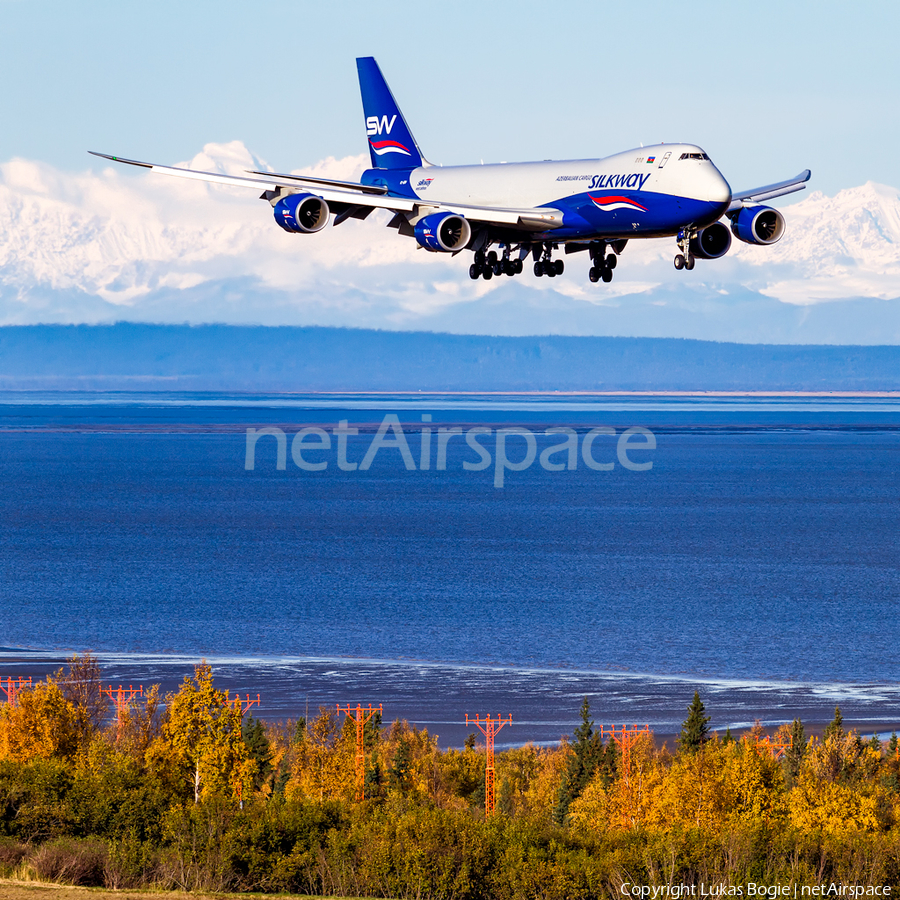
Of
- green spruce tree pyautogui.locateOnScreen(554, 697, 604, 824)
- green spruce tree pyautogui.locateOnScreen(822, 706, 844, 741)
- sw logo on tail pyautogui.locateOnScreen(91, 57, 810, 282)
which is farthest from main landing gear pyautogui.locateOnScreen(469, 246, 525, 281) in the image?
green spruce tree pyautogui.locateOnScreen(822, 706, 844, 741)

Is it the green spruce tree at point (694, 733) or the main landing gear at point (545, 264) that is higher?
the main landing gear at point (545, 264)

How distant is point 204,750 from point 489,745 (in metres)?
34.1

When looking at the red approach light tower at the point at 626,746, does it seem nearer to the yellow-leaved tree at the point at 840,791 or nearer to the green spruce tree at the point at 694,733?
the green spruce tree at the point at 694,733

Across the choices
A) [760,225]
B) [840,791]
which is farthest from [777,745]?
[760,225]

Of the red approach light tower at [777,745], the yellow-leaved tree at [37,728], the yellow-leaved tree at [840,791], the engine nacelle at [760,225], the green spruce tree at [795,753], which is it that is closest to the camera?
the engine nacelle at [760,225]

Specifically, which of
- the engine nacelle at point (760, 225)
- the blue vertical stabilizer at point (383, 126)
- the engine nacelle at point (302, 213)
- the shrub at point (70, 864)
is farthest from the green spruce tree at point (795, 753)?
the engine nacelle at point (302, 213)

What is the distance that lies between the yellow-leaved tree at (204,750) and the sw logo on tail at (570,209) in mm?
35261

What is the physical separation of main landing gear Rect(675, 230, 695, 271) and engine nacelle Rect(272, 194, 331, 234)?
16.7m

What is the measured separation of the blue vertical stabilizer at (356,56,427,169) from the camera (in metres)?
83.8

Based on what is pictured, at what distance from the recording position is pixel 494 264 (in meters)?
66.2

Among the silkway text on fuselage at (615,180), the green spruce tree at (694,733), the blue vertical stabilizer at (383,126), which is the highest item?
the blue vertical stabilizer at (383,126)

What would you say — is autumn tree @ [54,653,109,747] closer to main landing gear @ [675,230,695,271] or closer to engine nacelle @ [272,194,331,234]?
engine nacelle @ [272,194,331,234]

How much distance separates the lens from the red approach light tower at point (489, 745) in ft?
331

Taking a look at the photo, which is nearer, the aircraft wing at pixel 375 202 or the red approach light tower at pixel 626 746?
the aircraft wing at pixel 375 202
